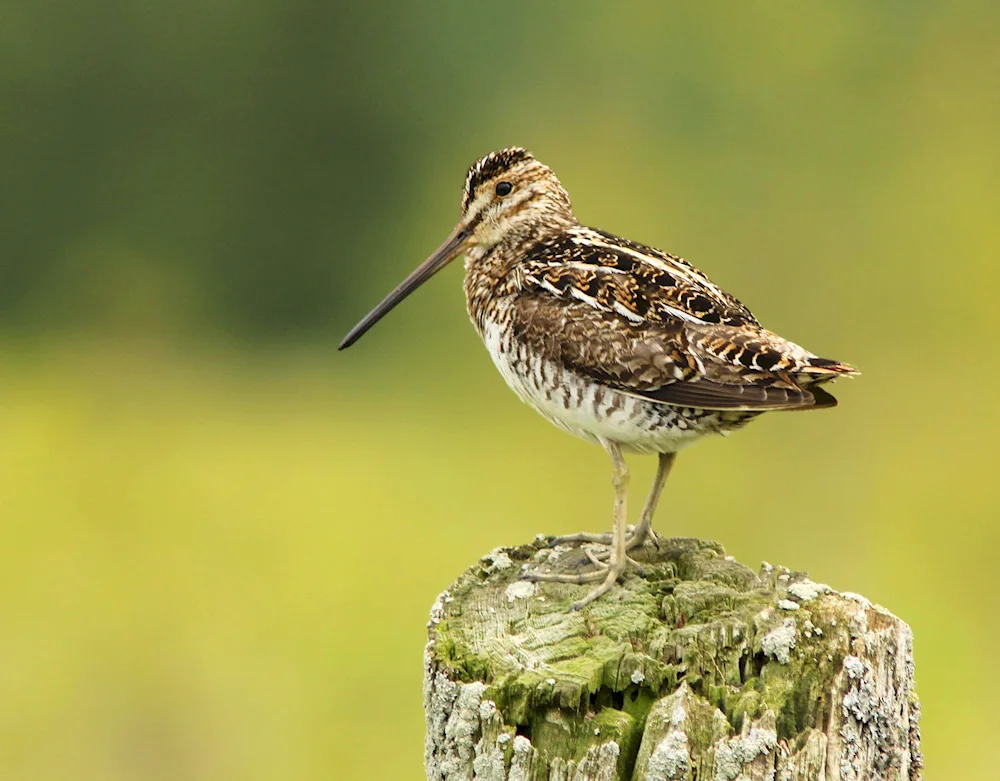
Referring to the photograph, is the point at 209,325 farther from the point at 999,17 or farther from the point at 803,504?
the point at 999,17

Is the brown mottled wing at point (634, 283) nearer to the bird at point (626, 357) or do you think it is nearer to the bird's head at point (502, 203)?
the bird at point (626, 357)

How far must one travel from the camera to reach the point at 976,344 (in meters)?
9.53

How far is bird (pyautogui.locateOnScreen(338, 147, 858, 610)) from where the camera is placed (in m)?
4.09

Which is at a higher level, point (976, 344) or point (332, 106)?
point (332, 106)

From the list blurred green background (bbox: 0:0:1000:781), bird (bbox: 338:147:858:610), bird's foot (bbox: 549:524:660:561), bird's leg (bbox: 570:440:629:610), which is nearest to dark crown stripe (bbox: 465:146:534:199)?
bird (bbox: 338:147:858:610)

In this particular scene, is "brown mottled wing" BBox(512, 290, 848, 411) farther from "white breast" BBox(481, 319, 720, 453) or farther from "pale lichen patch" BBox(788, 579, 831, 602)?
"pale lichen patch" BBox(788, 579, 831, 602)

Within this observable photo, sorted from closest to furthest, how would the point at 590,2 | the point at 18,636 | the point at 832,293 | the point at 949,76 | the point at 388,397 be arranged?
the point at 18,636
the point at 832,293
the point at 388,397
the point at 949,76
the point at 590,2

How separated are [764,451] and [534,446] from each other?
60.4 inches

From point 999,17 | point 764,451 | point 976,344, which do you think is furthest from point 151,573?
point 999,17

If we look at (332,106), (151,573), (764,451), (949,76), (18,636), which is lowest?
(18,636)

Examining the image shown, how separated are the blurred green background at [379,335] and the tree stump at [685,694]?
3.65 m

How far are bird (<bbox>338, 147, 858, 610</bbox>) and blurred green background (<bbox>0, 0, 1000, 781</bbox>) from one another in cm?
314

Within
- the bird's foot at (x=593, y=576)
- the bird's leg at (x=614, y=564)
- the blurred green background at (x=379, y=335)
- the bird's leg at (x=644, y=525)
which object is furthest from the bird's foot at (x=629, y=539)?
the blurred green background at (x=379, y=335)

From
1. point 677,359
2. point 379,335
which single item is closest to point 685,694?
point 677,359
